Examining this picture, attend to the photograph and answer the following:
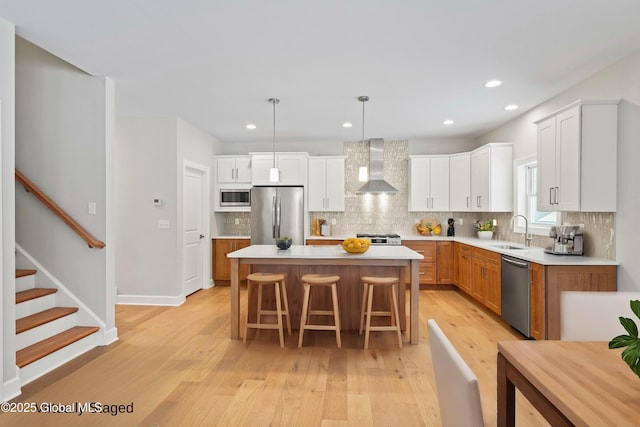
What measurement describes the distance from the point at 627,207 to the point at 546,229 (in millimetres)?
1248

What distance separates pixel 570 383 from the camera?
111 centimetres

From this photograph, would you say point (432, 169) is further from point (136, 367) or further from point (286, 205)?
point (136, 367)

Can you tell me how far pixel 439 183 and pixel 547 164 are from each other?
8.19 feet

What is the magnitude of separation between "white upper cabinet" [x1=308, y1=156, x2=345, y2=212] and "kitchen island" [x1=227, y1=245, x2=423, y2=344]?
7.56 ft

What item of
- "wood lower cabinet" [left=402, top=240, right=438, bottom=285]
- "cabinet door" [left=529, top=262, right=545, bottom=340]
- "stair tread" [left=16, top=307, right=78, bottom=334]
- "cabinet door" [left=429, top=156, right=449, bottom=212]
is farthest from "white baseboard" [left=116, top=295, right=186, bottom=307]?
"cabinet door" [left=429, top=156, right=449, bottom=212]

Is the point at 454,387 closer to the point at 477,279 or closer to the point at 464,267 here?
the point at 477,279

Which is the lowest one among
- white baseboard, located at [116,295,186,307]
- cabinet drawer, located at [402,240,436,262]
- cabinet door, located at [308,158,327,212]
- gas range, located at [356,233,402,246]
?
white baseboard, located at [116,295,186,307]

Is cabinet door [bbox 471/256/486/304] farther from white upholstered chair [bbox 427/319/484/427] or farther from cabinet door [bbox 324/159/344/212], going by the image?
white upholstered chair [bbox 427/319/484/427]

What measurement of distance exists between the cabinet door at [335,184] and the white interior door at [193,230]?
7.04 ft

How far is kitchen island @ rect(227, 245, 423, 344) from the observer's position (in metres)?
3.46

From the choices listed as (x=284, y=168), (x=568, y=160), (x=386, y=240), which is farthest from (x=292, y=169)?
(x=568, y=160)

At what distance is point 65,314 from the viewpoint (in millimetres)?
3229

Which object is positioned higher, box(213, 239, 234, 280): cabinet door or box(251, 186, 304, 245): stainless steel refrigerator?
box(251, 186, 304, 245): stainless steel refrigerator

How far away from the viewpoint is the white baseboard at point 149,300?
4816 mm
